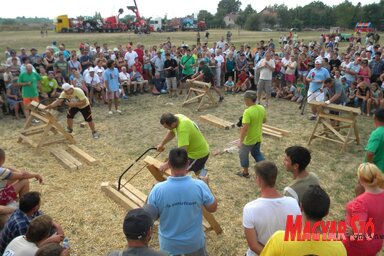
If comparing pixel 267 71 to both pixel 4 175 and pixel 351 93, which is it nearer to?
pixel 351 93

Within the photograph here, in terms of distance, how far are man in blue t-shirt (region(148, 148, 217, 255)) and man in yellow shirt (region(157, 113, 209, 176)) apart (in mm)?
1510

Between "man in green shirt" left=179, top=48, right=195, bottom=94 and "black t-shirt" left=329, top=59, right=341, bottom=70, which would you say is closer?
"black t-shirt" left=329, top=59, right=341, bottom=70

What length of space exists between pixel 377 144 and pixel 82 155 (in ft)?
20.0

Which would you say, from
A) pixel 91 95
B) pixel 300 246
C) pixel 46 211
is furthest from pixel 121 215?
pixel 91 95

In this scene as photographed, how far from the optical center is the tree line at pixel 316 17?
2486 inches

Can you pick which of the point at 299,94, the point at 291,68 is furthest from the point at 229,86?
the point at 299,94

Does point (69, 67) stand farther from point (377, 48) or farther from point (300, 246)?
point (377, 48)

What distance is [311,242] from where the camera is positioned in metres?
2.04

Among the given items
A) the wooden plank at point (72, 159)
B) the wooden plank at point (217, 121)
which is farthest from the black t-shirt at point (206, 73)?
the wooden plank at point (72, 159)

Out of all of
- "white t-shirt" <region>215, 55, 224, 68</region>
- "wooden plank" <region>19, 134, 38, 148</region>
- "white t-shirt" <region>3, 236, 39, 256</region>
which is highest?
"white t-shirt" <region>215, 55, 224, 68</region>

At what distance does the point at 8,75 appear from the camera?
10.7 metres

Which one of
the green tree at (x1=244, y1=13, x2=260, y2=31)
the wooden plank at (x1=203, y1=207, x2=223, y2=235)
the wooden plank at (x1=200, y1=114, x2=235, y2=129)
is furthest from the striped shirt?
the green tree at (x1=244, y1=13, x2=260, y2=31)

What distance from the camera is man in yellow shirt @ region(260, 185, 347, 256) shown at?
6.69 feet

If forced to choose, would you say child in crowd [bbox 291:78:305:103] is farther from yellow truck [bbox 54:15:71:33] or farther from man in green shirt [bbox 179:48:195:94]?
yellow truck [bbox 54:15:71:33]
